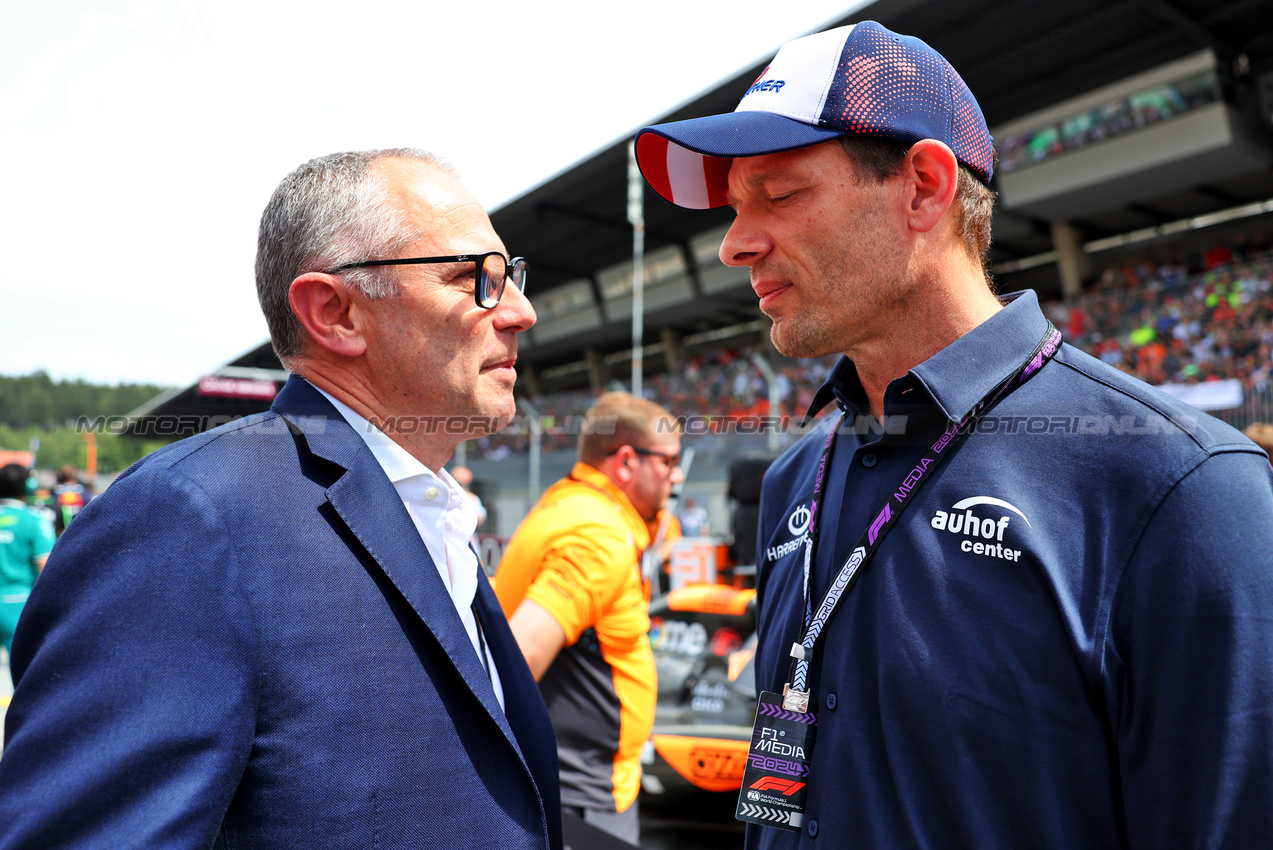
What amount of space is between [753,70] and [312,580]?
13702 millimetres

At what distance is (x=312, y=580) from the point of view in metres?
1.18

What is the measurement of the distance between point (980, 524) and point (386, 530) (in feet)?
2.98

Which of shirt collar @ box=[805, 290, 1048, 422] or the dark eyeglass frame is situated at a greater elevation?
shirt collar @ box=[805, 290, 1048, 422]

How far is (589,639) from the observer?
3.10 metres

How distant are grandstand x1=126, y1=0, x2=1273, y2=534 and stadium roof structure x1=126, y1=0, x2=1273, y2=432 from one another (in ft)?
0.14

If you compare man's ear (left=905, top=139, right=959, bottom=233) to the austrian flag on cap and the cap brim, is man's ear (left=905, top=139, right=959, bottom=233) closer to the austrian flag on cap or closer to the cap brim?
the austrian flag on cap

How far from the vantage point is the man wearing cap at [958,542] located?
3.32 ft

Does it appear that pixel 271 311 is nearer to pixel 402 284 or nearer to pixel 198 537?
pixel 402 284

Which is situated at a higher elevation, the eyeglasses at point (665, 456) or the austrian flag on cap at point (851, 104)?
the austrian flag on cap at point (851, 104)

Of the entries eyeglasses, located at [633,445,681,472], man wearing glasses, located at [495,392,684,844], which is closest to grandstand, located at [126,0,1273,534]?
eyeglasses, located at [633,445,681,472]

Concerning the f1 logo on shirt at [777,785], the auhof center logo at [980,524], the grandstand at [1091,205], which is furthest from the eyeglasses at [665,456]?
the grandstand at [1091,205]

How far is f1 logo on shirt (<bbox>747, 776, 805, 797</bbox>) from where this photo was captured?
131cm

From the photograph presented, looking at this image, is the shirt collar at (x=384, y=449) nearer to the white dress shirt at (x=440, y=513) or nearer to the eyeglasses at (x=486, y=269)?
the white dress shirt at (x=440, y=513)

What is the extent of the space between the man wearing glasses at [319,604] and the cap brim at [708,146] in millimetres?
378
